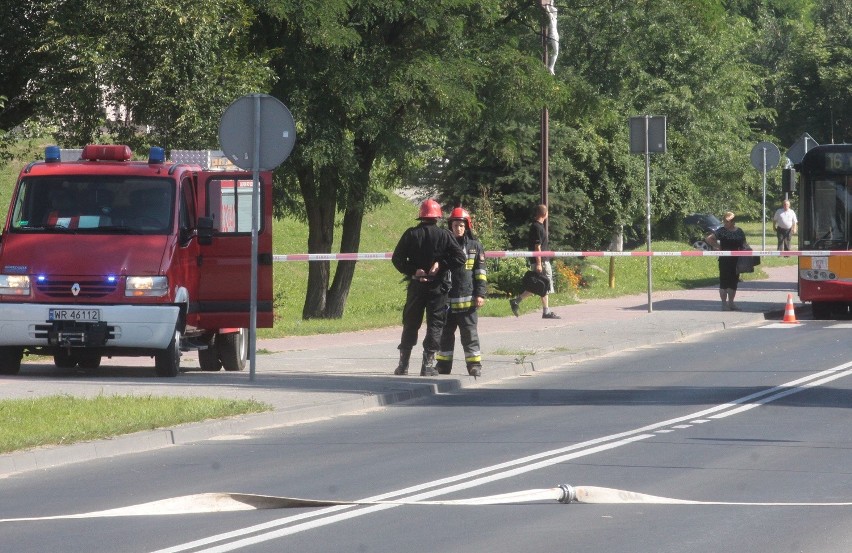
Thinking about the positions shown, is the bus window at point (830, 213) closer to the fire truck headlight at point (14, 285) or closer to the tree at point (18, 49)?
the tree at point (18, 49)

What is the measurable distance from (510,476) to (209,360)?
26.6 feet

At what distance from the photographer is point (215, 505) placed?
28.7 ft

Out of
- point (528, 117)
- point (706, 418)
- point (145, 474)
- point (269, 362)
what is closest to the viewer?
point (145, 474)

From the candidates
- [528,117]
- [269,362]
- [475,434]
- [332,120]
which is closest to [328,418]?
[475,434]

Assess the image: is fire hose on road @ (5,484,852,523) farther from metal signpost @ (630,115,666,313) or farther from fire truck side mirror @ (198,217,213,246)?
metal signpost @ (630,115,666,313)

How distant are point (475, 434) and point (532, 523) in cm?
379

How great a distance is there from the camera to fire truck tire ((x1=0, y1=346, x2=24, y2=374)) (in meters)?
15.5

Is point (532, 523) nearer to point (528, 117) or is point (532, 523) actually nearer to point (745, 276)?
point (528, 117)

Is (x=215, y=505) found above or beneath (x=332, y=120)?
beneath

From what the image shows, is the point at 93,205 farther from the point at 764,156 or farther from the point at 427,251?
the point at 764,156

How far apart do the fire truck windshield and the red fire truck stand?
0.01 metres

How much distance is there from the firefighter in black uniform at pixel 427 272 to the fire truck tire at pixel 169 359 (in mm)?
2366

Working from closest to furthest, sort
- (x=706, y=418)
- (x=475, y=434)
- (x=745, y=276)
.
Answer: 1. (x=475, y=434)
2. (x=706, y=418)
3. (x=745, y=276)

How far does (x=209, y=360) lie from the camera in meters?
17.4
